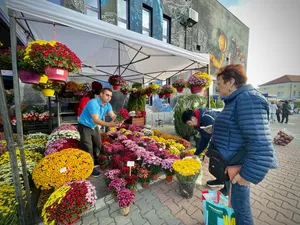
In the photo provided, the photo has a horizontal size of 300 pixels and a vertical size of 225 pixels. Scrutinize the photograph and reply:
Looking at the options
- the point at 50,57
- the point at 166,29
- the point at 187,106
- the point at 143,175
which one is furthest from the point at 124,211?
the point at 166,29

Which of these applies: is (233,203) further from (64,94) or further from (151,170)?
(64,94)

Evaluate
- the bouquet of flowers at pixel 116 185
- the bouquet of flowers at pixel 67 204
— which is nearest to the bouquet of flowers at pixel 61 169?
the bouquet of flowers at pixel 67 204

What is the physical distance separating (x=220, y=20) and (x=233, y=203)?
737 inches

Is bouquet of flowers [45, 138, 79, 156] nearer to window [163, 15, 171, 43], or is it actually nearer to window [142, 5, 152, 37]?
window [142, 5, 152, 37]

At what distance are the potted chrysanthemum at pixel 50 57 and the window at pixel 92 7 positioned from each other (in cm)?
678

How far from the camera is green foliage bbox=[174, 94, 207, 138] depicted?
6.21m

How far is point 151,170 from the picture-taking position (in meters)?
3.04

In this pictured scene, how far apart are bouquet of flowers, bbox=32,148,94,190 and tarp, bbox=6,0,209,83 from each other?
6.62ft

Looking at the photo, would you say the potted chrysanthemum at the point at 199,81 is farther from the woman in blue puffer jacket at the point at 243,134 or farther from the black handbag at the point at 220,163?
the black handbag at the point at 220,163

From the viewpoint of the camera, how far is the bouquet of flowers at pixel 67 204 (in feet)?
5.60

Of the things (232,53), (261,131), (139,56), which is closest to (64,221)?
(261,131)

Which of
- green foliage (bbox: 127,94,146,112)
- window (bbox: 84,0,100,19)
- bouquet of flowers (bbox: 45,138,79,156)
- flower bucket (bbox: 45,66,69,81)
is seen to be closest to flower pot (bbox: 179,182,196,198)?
bouquet of flowers (bbox: 45,138,79,156)

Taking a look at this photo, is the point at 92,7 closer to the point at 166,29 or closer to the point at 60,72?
the point at 166,29

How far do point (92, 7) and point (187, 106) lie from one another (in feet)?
22.9
